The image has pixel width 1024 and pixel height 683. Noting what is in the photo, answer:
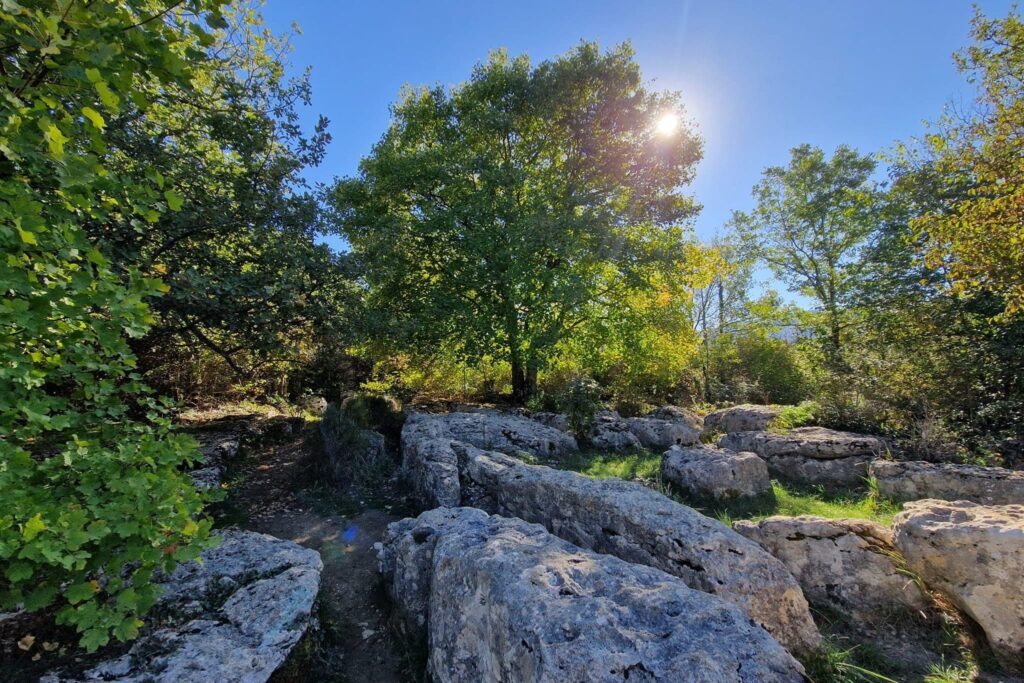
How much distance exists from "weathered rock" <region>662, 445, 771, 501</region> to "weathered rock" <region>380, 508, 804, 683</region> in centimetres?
445

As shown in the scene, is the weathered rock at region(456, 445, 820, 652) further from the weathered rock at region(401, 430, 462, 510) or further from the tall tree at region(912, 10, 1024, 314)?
the tall tree at region(912, 10, 1024, 314)

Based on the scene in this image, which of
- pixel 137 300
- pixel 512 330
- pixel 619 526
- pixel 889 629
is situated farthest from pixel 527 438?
pixel 137 300

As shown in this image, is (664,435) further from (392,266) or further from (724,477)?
(392,266)

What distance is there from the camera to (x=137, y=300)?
2.44m

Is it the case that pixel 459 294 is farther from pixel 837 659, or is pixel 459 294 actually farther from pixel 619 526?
pixel 837 659

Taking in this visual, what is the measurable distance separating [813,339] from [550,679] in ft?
72.9

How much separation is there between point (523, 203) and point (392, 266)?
4.71m

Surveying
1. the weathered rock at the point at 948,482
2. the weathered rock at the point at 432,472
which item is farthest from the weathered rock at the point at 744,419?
the weathered rock at the point at 432,472

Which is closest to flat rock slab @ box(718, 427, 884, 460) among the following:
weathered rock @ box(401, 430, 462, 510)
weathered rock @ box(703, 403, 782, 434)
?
weathered rock @ box(703, 403, 782, 434)

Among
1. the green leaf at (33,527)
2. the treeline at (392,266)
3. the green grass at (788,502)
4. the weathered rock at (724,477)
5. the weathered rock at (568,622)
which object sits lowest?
the green grass at (788,502)

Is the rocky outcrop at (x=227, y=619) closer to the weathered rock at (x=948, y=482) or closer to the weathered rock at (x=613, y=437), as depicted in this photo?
the weathered rock at (x=613, y=437)

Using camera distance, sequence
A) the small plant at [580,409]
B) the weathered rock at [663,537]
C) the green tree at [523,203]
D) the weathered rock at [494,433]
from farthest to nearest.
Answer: the green tree at [523,203]
the small plant at [580,409]
the weathered rock at [494,433]
the weathered rock at [663,537]

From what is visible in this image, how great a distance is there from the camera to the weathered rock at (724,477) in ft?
23.2

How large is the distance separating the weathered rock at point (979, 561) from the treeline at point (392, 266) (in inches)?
190
